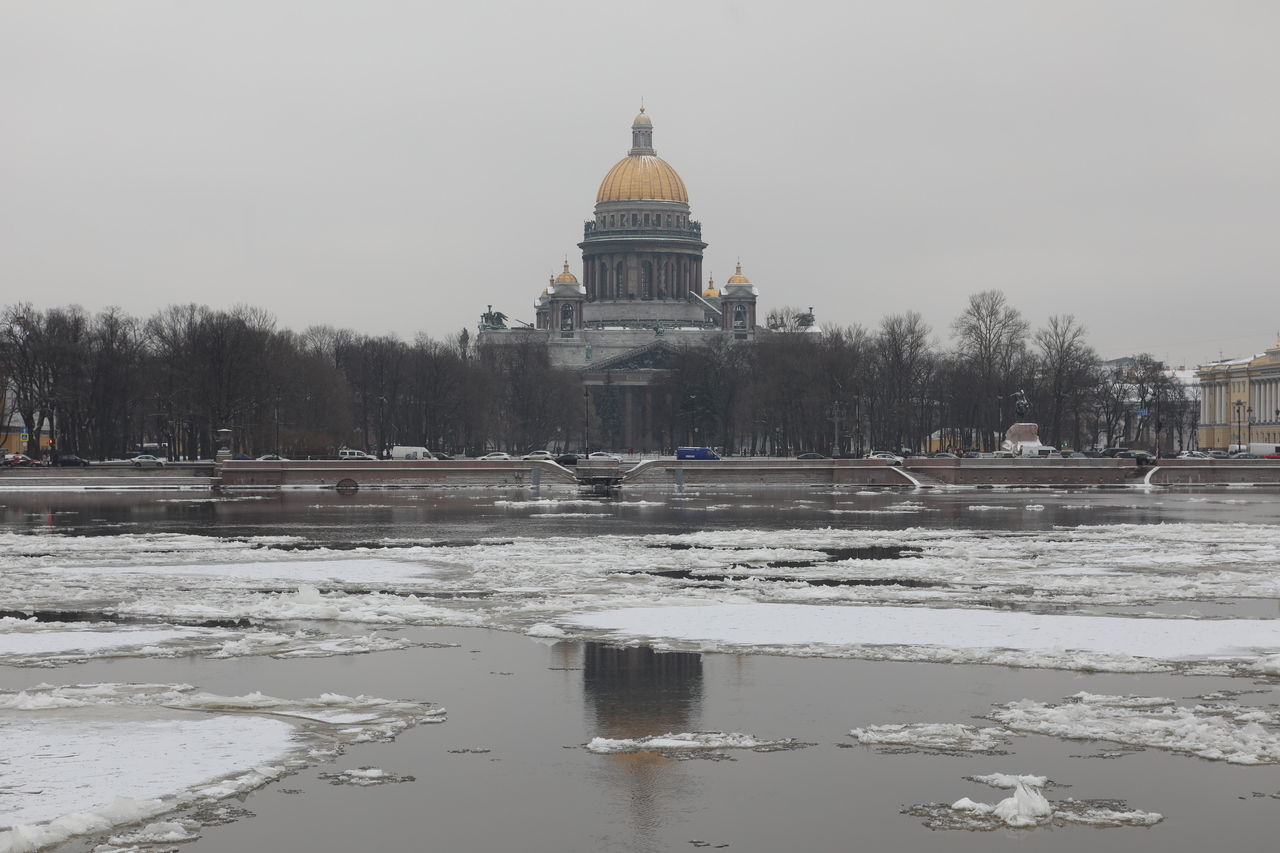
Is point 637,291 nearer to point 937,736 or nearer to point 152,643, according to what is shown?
point 152,643

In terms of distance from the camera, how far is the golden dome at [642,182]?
17475cm

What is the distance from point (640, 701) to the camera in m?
15.5

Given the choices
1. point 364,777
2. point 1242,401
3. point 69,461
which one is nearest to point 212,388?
point 69,461

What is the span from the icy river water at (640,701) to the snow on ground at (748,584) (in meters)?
0.11

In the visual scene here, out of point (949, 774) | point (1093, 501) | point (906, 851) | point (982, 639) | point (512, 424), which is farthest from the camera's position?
point (512, 424)

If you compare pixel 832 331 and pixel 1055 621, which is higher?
pixel 832 331

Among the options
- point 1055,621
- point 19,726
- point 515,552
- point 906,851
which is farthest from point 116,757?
point 515,552

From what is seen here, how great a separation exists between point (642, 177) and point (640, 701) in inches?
6387

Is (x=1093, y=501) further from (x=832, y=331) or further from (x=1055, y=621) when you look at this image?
(x=832, y=331)

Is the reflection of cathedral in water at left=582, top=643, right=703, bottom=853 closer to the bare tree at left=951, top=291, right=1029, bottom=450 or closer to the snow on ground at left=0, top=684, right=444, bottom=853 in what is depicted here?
the snow on ground at left=0, top=684, right=444, bottom=853

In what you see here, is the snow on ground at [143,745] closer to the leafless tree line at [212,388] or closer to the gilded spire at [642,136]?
the leafless tree line at [212,388]

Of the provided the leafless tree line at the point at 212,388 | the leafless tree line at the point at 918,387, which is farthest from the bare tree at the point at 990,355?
the leafless tree line at the point at 212,388

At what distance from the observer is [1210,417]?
567ft

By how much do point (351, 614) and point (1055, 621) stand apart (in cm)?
881
